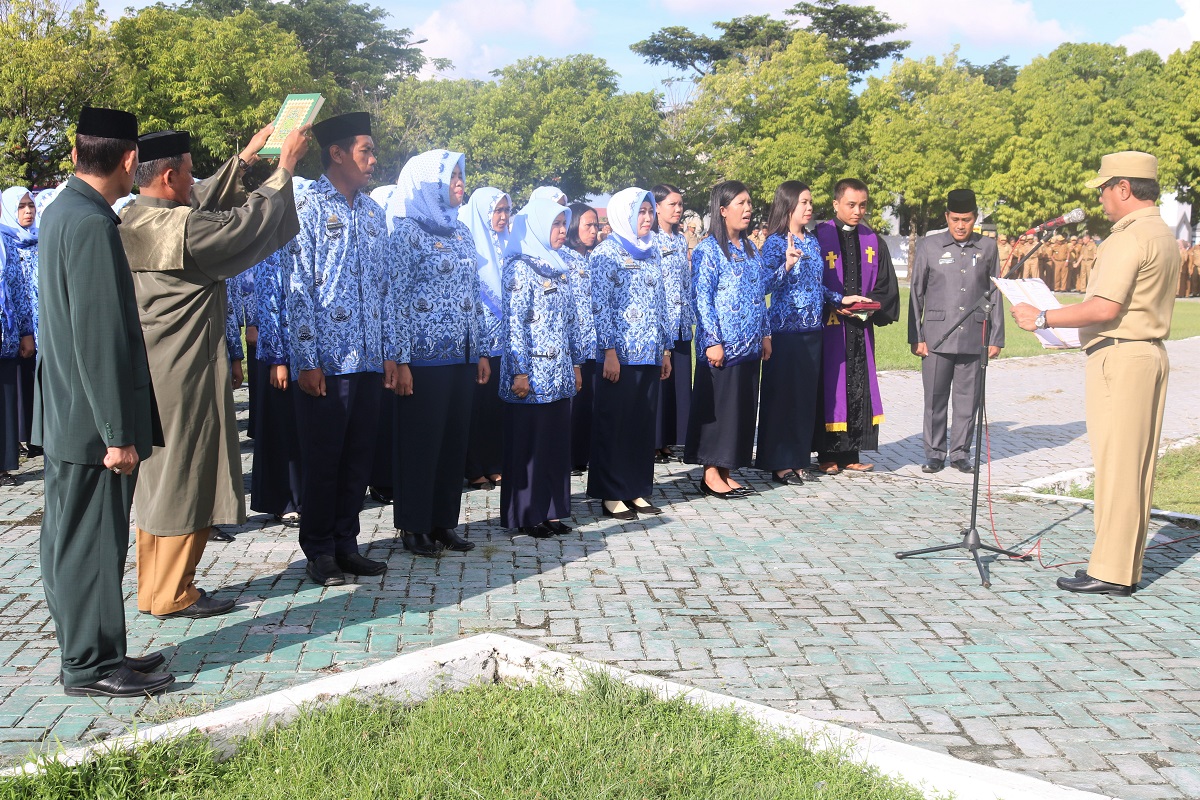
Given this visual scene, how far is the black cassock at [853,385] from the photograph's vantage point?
30.5 ft

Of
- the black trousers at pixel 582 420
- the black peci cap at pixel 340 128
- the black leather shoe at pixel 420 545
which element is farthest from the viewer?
the black trousers at pixel 582 420

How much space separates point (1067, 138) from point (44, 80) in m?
44.0

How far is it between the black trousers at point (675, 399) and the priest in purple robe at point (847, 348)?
117 centimetres

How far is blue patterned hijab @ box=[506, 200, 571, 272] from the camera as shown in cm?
688

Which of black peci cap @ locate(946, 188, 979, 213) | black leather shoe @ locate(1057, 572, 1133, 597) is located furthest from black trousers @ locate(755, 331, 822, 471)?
black leather shoe @ locate(1057, 572, 1133, 597)

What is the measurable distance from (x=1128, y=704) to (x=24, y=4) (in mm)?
26283

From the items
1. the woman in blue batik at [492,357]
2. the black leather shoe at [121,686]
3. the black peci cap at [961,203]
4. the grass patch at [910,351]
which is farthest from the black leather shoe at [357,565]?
the grass patch at [910,351]

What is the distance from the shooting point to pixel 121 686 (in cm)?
422

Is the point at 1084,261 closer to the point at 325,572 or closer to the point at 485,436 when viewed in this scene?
the point at 485,436

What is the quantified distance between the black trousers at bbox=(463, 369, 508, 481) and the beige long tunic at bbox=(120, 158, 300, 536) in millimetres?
3500

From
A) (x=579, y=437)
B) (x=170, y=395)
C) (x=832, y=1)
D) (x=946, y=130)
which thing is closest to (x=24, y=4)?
(x=579, y=437)

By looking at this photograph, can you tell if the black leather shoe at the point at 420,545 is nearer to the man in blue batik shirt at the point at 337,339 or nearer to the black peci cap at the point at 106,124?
the man in blue batik shirt at the point at 337,339

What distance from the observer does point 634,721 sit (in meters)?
3.96

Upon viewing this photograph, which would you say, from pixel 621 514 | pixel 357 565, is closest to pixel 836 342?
pixel 621 514
